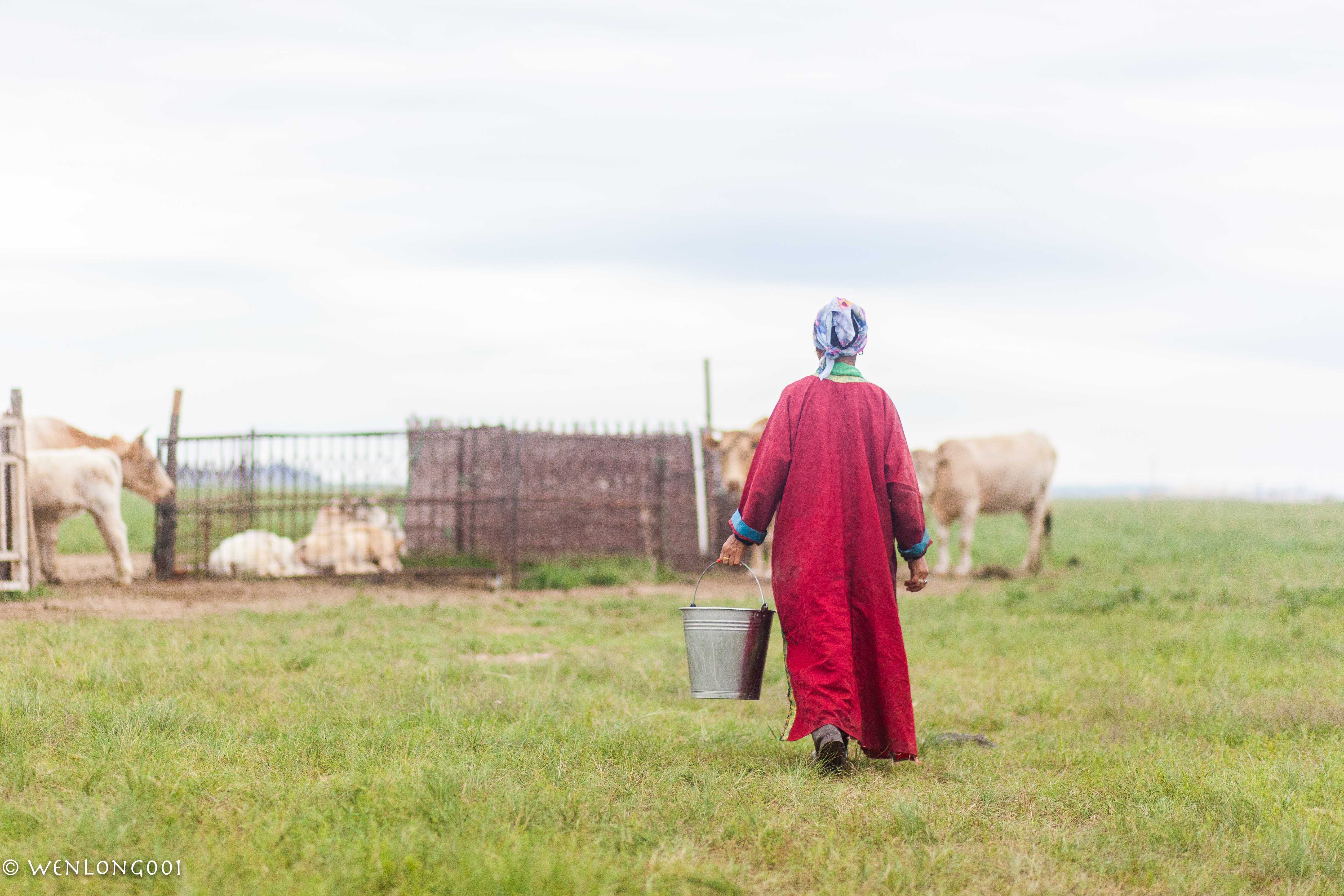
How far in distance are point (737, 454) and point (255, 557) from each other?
21.4ft

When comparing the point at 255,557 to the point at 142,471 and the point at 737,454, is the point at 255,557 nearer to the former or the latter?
the point at 142,471

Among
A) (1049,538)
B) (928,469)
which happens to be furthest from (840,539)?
(1049,538)

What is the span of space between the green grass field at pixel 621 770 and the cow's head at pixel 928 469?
→ 886cm

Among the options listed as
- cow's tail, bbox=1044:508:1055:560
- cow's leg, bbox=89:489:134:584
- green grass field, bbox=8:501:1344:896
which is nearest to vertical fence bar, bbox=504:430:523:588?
cow's leg, bbox=89:489:134:584

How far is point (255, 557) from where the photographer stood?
13.9 meters

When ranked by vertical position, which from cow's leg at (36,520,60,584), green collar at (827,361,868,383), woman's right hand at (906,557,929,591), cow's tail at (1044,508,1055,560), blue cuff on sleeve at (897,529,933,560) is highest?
green collar at (827,361,868,383)

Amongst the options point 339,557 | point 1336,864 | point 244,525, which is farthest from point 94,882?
point 244,525

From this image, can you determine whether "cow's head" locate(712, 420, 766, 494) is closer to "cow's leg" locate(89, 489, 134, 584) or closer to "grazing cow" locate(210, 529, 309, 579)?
"grazing cow" locate(210, 529, 309, 579)

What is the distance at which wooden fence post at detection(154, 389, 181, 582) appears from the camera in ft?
44.8

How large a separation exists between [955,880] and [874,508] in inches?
75.3

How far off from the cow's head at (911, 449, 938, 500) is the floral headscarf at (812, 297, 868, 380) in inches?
503

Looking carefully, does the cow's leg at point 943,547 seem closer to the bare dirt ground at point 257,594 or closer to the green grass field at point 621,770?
the bare dirt ground at point 257,594

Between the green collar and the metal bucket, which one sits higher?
the green collar

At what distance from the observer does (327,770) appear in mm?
4484
